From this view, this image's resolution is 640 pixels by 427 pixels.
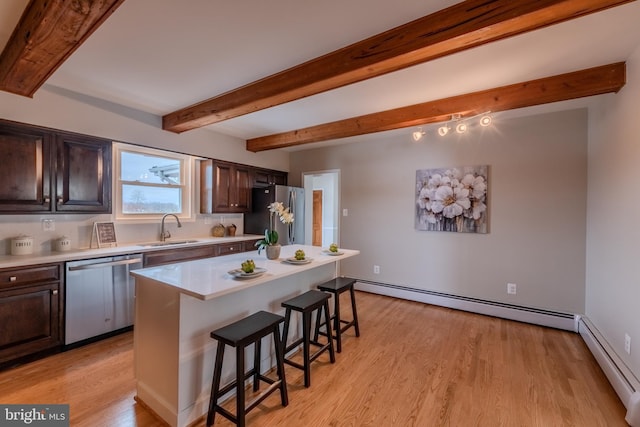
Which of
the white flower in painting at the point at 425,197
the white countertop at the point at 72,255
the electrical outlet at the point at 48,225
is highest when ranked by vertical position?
the white flower in painting at the point at 425,197

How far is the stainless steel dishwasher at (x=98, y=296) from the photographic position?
260 cm

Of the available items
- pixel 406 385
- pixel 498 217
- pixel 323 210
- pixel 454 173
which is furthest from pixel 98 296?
pixel 323 210

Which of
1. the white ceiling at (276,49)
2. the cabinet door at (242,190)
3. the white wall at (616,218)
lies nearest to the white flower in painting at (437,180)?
the white ceiling at (276,49)

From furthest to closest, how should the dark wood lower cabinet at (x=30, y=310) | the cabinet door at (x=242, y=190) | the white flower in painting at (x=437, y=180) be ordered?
1. the cabinet door at (x=242, y=190)
2. the white flower in painting at (x=437, y=180)
3. the dark wood lower cabinet at (x=30, y=310)

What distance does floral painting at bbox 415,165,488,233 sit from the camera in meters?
3.73

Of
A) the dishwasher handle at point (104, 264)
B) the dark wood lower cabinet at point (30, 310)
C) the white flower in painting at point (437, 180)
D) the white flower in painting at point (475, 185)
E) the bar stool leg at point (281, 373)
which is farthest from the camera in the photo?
the white flower in painting at point (437, 180)

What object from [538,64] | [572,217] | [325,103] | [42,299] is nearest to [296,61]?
[325,103]

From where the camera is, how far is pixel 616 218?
2383mm

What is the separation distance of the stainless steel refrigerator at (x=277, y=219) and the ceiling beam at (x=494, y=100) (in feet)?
4.12

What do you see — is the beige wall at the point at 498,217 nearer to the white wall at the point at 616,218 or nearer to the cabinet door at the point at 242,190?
the white wall at the point at 616,218

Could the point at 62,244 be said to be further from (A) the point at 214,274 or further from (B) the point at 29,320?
(A) the point at 214,274

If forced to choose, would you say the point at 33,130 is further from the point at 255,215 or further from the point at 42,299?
the point at 255,215

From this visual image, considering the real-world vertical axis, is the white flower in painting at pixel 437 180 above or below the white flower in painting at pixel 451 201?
above

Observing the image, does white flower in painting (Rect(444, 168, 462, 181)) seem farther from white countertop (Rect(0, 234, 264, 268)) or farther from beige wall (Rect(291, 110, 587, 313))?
Result: white countertop (Rect(0, 234, 264, 268))
